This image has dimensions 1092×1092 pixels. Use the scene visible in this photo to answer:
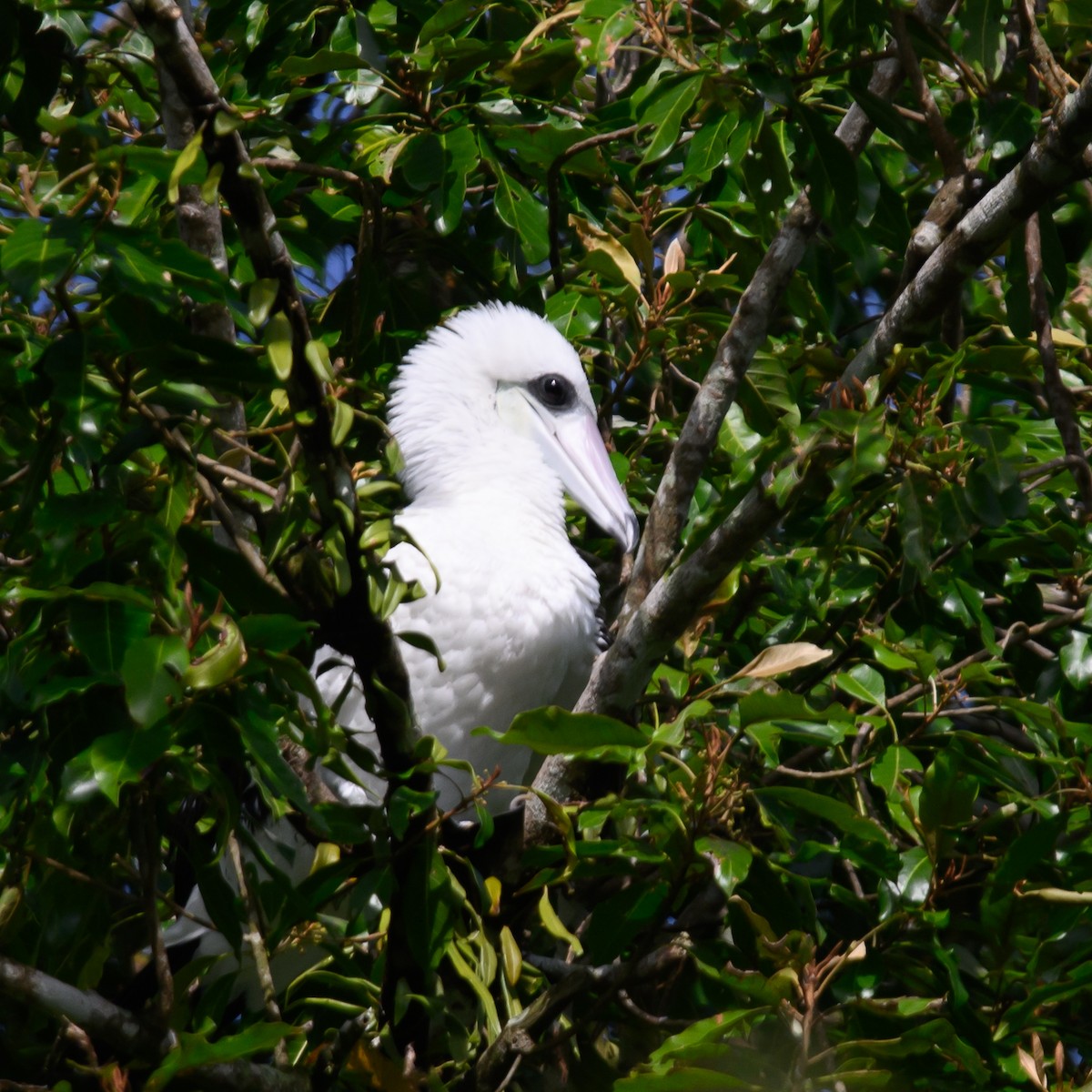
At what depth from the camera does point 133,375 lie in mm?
1935

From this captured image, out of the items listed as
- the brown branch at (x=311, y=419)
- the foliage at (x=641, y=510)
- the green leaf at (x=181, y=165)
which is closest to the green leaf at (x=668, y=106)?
the foliage at (x=641, y=510)

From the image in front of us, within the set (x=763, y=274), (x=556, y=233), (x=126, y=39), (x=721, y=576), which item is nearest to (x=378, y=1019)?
(x=721, y=576)

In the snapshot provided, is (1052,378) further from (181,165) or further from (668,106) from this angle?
(181,165)

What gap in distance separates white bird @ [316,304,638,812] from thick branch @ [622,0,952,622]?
533 millimetres

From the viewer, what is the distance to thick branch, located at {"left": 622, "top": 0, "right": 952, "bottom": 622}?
2.91m

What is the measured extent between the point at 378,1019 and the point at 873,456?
132 cm

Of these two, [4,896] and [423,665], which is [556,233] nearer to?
[423,665]

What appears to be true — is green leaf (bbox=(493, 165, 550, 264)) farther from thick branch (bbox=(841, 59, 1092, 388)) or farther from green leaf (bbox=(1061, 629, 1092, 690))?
green leaf (bbox=(1061, 629, 1092, 690))

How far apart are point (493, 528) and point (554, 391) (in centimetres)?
65

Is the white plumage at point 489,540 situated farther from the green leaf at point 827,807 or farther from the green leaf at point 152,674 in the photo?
the green leaf at point 152,674

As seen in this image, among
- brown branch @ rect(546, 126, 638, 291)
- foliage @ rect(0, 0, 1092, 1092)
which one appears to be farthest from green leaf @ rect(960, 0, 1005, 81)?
brown branch @ rect(546, 126, 638, 291)

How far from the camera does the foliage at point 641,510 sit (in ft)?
6.33

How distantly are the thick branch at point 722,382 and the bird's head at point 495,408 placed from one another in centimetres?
96

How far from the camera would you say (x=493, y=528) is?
12.2 feet
